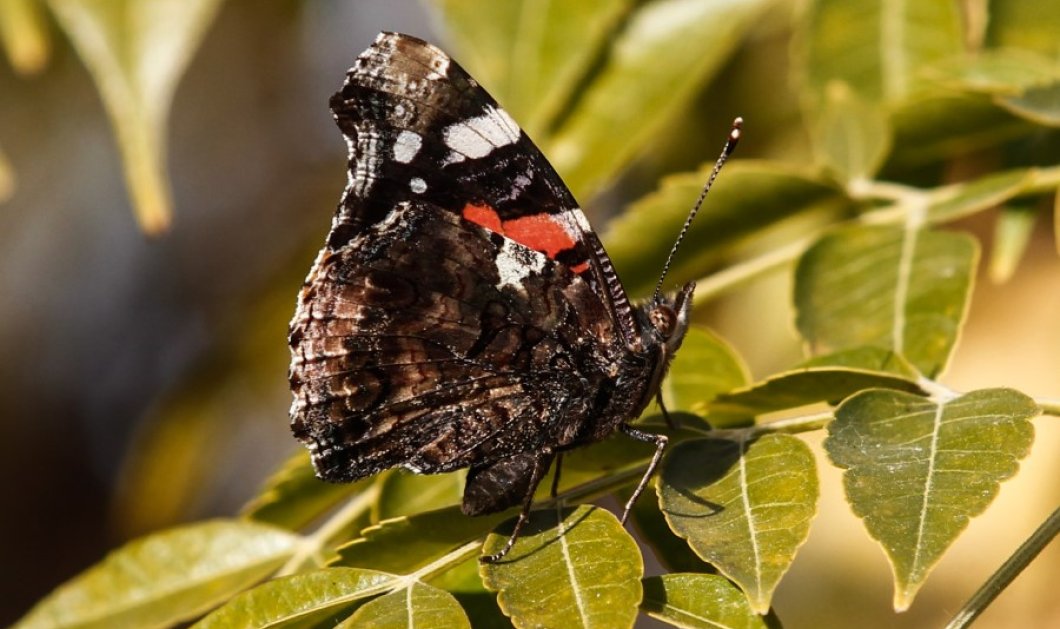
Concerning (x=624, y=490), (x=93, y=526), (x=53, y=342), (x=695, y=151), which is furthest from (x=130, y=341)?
(x=624, y=490)

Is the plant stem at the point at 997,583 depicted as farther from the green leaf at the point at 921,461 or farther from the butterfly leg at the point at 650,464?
the butterfly leg at the point at 650,464

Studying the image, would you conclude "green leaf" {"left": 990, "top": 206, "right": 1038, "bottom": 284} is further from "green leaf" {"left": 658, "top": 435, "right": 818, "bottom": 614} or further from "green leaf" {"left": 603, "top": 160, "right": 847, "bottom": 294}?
"green leaf" {"left": 658, "top": 435, "right": 818, "bottom": 614}

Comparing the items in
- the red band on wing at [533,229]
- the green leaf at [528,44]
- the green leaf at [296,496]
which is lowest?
the green leaf at [296,496]

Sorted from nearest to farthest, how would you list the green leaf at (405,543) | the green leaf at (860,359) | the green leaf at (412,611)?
the green leaf at (412,611) < the green leaf at (405,543) < the green leaf at (860,359)

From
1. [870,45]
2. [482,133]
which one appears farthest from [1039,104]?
[482,133]

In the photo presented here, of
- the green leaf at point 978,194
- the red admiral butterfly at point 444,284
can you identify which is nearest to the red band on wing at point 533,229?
the red admiral butterfly at point 444,284

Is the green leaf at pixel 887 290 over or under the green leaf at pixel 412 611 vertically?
over
